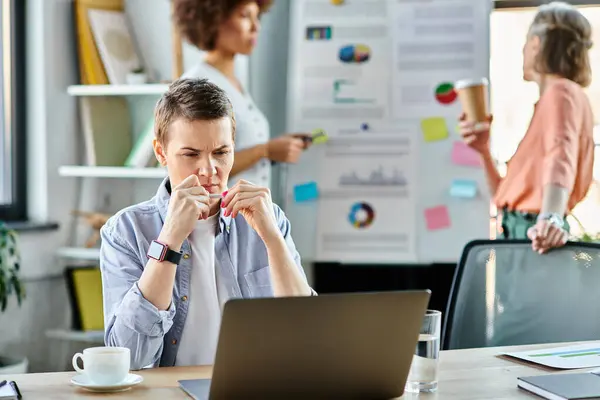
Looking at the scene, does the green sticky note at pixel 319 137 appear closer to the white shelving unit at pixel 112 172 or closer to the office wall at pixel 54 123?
the office wall at pixel 54 123

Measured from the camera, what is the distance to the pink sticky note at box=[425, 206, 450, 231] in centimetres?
378

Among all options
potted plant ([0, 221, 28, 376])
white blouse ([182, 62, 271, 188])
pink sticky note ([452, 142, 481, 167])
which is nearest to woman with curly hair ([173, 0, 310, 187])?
white blouse ([182, 62, 271, 188])

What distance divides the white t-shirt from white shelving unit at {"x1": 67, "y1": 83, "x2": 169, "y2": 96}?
2.05m

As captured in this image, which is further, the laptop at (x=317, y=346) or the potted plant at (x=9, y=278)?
the potted plant at (x=9, y=278)

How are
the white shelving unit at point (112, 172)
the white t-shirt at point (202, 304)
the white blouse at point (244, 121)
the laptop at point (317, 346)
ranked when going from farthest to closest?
the white shelving unit at point (112, 172) → the white blouse at point (244, 121) → the white t-shirt at point (202, 304) → the laptop at point (317, 346)

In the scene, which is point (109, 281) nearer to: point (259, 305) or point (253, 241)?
point (253, 241)

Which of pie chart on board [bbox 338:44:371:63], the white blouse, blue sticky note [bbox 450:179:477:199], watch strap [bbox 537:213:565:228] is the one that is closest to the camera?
watch strap [bbox 537:213:565:228]

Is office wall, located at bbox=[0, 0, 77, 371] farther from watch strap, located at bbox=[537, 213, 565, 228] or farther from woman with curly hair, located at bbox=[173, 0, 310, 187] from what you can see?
watch strap, located at bbox=[537, 213, 565, 228]

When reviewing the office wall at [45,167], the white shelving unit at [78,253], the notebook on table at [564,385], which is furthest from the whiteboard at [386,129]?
the notebook on table at [564,385]

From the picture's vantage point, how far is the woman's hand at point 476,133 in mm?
3357

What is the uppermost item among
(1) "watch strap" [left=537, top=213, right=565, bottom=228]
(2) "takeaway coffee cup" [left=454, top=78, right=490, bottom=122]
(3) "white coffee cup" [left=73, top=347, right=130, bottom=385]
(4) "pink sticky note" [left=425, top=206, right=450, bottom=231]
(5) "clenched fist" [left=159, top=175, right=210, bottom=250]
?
(2) "takeaway coffee cup" [left=454, top=78, right=490, bottom=122]

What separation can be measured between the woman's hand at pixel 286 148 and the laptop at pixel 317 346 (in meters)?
2.24

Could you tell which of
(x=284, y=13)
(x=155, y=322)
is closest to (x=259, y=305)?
(x=155, y=322)

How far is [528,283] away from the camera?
2217 millimetres
